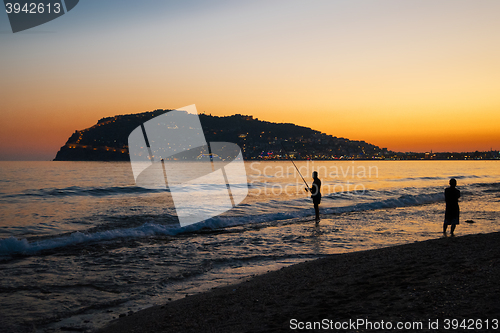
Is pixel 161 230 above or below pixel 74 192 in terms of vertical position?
below

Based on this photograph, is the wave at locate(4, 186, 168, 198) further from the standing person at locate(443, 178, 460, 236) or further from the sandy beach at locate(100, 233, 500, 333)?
the standing person at locate(443, 178, 460, 236)

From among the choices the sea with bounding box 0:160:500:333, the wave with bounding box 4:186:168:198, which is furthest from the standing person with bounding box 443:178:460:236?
the wave with bounding box 4:186:168:198

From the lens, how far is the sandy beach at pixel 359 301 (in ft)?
9.92

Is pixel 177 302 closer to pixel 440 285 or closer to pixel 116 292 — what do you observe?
pixel 116 292

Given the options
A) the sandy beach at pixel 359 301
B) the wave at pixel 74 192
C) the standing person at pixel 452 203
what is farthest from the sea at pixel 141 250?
the wave at pixel 74 192

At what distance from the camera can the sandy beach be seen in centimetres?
302

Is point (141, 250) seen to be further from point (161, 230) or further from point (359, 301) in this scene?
point (359, 301)

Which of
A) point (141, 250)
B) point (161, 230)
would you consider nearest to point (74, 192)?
point (161, 230)

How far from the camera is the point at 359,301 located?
378 cm

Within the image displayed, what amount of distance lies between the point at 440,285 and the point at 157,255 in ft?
22.4

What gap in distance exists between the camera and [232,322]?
364 cm

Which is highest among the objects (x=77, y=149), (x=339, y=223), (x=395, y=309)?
(x=77, y=149)

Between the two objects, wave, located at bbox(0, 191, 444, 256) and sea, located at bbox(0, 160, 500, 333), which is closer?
sea, located at bbox(0, 160, 500, 333)

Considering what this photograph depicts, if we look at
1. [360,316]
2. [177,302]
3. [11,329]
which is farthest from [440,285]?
[11,329]
